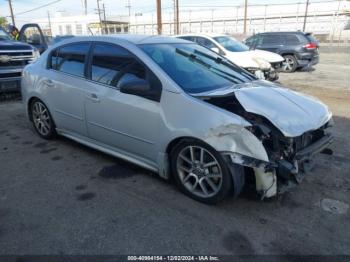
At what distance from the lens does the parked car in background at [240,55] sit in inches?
414

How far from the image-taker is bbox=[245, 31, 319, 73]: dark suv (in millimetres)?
13938

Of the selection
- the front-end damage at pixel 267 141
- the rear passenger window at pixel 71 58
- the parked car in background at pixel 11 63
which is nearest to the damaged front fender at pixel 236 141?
the front-end damage at pixel 267 141

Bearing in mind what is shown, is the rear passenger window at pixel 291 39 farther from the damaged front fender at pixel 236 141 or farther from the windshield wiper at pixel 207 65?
the damaged front fender at pixel 236 141

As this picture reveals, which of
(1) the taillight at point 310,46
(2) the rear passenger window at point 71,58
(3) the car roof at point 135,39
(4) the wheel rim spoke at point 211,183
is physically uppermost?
(3) the car roof at point 135,39

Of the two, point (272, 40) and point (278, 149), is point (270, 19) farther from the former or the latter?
point (278, 149)

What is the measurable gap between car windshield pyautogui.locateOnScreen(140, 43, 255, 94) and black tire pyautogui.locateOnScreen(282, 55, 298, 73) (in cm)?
1078

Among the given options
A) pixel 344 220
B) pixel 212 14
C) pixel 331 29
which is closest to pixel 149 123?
pixel 344 220

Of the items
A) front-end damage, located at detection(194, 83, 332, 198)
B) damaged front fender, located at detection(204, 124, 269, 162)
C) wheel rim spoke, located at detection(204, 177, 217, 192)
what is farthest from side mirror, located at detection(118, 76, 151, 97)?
wheel rim spoke, located at detection(204, 177, 217, 192)

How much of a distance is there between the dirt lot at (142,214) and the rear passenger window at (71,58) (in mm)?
1209

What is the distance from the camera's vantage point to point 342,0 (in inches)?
1844

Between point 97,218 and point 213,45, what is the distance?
29.9 ft

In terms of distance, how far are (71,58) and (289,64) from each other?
11868mm

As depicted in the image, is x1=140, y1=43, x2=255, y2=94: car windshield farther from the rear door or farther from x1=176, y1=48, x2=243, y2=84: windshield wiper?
the rear door

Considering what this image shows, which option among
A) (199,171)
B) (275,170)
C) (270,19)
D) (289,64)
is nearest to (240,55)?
(289,64)
